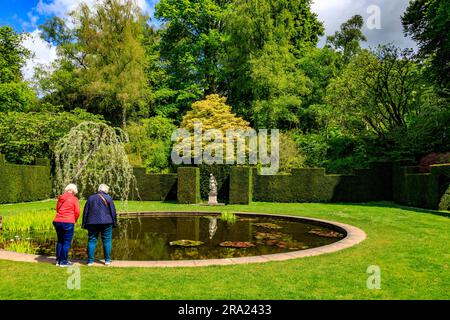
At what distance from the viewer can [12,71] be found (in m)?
34.3

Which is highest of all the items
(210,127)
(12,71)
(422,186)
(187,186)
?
(12,71)

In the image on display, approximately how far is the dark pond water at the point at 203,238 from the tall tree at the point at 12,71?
923 inches

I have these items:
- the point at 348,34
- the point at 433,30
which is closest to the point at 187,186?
the point at 433,30

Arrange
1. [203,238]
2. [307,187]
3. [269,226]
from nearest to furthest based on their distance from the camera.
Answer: [203,238] → [269,226] → [307,187]

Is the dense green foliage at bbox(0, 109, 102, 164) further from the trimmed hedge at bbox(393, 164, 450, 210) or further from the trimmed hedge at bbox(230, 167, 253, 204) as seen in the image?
the trimmed hedge at bbox(393, 164, 450, 210)

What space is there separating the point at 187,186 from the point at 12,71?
76.2 feet

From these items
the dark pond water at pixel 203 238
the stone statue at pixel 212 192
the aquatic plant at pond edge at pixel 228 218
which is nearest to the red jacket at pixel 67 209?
the dark pond water at pixel 203 238

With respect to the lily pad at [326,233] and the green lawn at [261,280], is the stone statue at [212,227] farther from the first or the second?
the green lawn at [261,280]

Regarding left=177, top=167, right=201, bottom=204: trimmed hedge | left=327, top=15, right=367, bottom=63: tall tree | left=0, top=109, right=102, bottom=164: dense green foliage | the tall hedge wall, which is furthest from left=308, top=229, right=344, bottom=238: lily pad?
left=327, top=15, right=367, bottom=63: tall tree

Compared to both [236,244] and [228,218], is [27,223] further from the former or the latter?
[228,218]

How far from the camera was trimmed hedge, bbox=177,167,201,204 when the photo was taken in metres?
21.3

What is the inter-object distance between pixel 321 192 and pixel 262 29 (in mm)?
16736

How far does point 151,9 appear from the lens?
38500 mm
